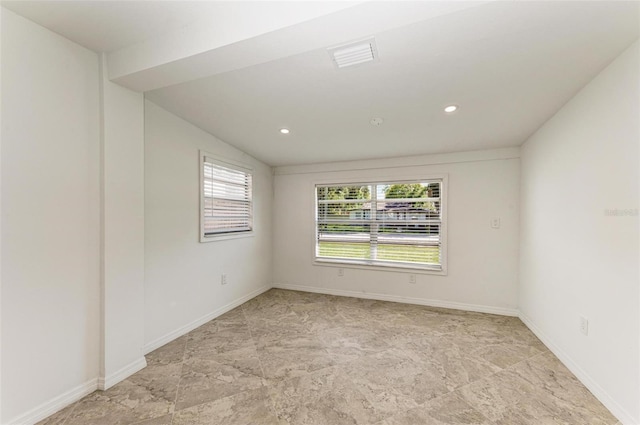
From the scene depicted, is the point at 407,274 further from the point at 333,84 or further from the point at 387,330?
the point at 333,84

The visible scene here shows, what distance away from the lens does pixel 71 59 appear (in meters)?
1.88

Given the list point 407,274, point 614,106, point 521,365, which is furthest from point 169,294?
point 614,106

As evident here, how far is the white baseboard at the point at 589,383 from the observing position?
164 centimetres

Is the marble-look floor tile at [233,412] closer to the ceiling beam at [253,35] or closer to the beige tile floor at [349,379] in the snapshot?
the beige tile floor at [349,379]

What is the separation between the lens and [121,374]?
209cm

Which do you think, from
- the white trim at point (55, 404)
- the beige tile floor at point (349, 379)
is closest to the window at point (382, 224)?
the beige tile floor at point (349, 379)

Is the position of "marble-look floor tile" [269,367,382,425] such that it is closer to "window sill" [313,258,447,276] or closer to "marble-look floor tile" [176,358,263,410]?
"marble-look floor tile" [176,358,263,410]

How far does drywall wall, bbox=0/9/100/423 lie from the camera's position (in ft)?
5.20

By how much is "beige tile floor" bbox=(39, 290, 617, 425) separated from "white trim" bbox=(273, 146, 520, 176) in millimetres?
2096

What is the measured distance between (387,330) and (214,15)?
3215mm

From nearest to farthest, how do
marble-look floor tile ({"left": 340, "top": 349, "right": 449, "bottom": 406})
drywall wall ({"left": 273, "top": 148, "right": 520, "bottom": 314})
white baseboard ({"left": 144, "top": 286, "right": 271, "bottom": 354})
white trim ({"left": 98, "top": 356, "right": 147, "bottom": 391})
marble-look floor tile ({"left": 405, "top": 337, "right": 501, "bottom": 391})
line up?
marble-look floor tile ({"left": 340, "top": 349, "right": 449, "bottom": 406})
white trim ({"left": 98, "top": 356, "right": 147, "bottom": 391})
marble-look floor tile ({"left": 405, "top": 337, "right": 501, "bottom": 391})
white baseboard ({"left": 144, "top": 286, "right": 271, "bottom": 354})
drywall wall ({"left": 273, "top": 148, "right": 520, "bottom": 314})

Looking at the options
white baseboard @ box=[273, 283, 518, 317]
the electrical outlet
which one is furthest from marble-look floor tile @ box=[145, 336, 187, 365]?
the electrical outlet

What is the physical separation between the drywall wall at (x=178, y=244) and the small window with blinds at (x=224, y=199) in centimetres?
10

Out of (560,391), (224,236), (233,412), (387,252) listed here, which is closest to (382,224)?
(387,252)
